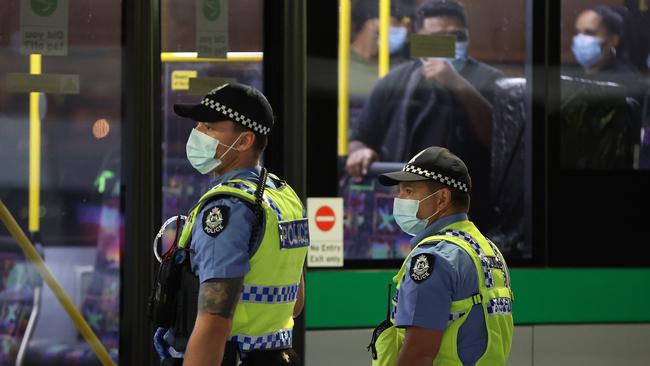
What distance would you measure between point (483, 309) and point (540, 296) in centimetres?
233

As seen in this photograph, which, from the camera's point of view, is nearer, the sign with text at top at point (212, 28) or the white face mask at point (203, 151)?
the white face mask at point (203, 151)

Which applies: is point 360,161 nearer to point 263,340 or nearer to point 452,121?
point 452,121

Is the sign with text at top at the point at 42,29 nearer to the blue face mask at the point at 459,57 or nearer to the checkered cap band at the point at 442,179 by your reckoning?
the blue face mask at the point at 459,57

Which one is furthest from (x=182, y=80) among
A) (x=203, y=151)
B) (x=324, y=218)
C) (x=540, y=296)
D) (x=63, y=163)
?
(x=540, y=296)

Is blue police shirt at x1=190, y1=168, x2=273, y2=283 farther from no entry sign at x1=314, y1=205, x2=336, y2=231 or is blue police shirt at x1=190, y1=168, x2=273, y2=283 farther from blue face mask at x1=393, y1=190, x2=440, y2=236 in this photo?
no entry sign at x1=314, y1=205, x2=336, y2=231

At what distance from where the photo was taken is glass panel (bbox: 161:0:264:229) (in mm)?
5301

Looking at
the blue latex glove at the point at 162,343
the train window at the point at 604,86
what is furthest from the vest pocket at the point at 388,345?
the train window at the point at 604,86

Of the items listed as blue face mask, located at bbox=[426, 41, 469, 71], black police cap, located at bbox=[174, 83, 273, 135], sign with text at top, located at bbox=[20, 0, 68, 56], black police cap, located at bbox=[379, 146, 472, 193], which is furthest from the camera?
blue face mask, located at bbox=[426, 41, 469, 71]

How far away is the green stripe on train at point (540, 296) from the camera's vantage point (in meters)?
5.39

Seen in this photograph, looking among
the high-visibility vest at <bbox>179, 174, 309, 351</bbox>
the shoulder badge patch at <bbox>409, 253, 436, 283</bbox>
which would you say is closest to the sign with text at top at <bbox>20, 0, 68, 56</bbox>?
the high-visibility vest at <bbox>179, 174, 309, 351</bbox>

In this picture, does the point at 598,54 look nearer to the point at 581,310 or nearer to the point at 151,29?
the point at 581,310

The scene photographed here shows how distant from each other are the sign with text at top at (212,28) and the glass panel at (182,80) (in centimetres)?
1

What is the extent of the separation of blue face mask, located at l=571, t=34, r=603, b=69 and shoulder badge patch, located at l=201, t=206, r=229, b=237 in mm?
3032

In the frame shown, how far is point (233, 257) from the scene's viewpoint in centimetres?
321
